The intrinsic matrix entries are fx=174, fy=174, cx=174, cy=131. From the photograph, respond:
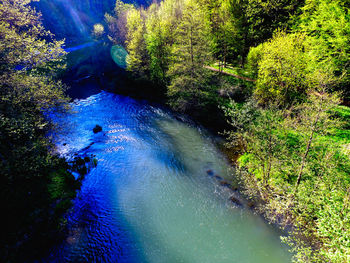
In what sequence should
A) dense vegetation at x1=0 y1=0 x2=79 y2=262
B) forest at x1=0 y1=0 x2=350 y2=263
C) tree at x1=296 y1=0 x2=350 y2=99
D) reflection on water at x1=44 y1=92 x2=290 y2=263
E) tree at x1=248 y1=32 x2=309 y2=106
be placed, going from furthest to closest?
tree at x1=248 y1=32 x2=309 y2=106 < tree at x1=296 y1=0 x2=350 y2=99 < reflection on water at x1=44 y1=92 x2=290 y2=263 < dense vegetation at x1=0 y1=0 x2=79 y2=262 < forest at x1=0 y1=0 x2=350 y2=263

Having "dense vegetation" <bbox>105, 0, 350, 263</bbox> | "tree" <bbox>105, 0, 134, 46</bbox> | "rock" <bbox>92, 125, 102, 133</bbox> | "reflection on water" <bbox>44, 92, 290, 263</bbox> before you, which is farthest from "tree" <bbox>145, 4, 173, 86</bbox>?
"tree" <bbox>105, 0, 134, 46</bbox>

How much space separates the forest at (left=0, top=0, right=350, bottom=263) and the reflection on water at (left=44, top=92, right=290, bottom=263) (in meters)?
1.60

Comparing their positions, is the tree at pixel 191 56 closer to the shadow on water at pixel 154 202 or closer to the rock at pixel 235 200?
the shadow on water at pixel 154 202

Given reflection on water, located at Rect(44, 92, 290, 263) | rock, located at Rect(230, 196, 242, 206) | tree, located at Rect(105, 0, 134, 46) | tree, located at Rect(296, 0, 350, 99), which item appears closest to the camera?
reflection on water, located at Rect(44, 92, 290, 263)

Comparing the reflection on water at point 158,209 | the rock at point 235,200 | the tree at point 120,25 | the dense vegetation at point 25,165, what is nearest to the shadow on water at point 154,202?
the reflection on water at point 158,209

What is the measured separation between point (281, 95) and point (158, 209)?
73.6ft

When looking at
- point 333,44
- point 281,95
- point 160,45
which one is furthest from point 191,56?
point 333,44

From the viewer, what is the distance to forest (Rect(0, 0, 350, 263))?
1269 centimetres

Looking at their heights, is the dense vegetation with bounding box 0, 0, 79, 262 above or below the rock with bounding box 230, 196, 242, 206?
above

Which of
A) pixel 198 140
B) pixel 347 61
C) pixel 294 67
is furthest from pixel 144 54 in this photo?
pixel 347 61

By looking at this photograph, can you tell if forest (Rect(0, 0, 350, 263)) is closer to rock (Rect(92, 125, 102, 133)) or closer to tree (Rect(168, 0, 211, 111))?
tree (Rect(168, 0, 211, 111))

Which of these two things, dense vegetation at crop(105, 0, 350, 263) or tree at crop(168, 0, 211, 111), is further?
tree at crop(168, 0, 211, 111)

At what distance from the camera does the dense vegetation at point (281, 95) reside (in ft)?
41.7

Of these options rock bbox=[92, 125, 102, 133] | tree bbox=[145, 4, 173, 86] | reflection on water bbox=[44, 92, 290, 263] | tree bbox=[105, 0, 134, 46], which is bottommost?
reflection on water bbox=[44, 92, 290, 263]
